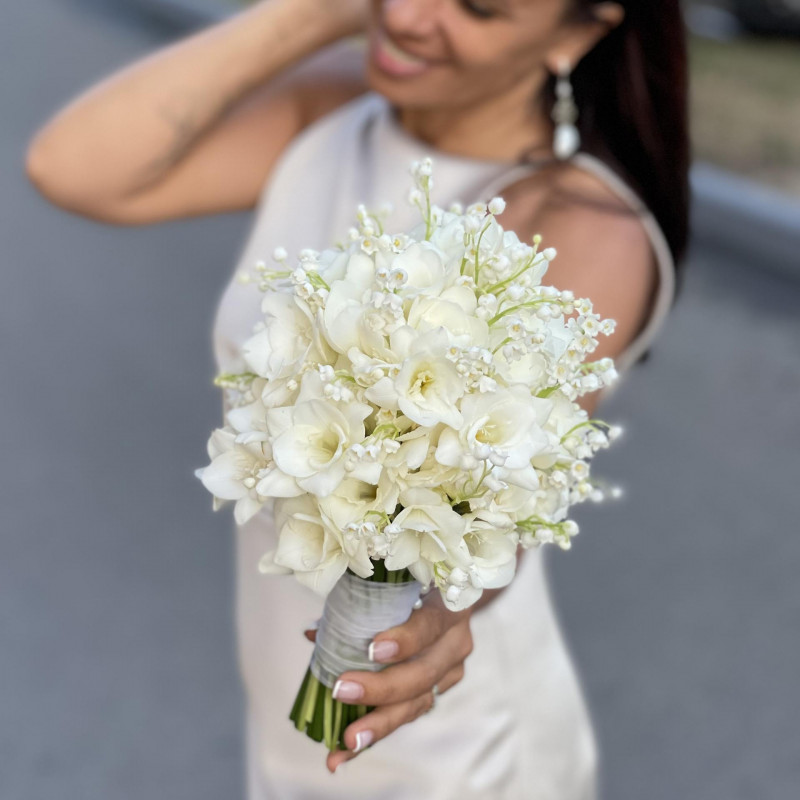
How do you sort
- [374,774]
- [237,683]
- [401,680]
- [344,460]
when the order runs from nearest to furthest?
[344,460], [401,680], [374,774], [237,683]

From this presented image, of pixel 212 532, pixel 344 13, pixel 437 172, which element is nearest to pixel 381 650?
pixel 437 172

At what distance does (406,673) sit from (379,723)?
0.05 meters

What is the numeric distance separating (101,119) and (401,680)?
998mm

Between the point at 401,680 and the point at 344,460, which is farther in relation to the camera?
the point at 401,680

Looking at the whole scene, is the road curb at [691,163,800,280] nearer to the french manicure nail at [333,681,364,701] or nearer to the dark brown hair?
the dark brown hair

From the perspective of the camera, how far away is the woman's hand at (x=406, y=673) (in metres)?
0.92

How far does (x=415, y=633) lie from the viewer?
0.93m

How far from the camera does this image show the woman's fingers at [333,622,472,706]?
916 mm

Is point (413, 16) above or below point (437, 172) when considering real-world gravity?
above

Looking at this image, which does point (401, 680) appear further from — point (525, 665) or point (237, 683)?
point (237, 683)

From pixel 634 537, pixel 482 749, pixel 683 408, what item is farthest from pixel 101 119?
pixel 683 408

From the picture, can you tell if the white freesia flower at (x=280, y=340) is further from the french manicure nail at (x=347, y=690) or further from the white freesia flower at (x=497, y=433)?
the french manicure nail at (x=347, y=690)

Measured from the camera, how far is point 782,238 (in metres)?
3.66

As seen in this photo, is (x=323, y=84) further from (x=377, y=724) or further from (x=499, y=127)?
(x=377, y=724)
